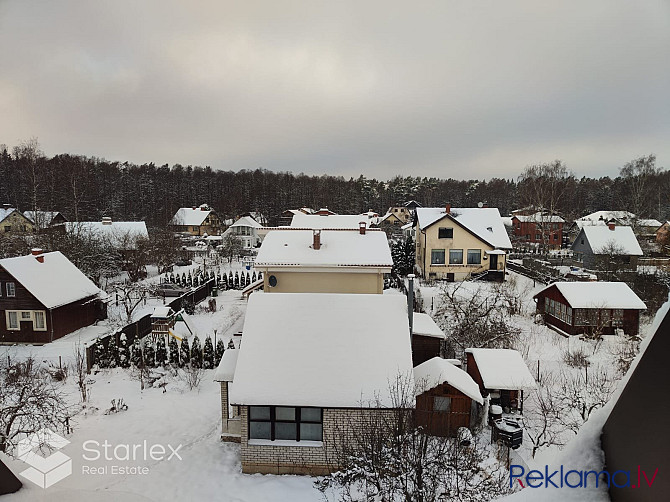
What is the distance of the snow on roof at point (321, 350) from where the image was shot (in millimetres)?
8734

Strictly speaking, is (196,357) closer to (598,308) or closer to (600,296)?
(598,308)

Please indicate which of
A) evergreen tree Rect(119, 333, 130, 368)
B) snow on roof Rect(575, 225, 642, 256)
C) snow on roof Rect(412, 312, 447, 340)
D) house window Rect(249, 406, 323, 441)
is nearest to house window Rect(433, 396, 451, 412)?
house window Rect(249, 406, 323, 441)

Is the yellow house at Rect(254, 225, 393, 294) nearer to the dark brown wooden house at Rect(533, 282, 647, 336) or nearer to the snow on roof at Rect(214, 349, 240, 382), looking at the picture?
the snow on roof at Rect(214, 349, 240, 382)

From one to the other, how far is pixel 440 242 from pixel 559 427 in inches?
769

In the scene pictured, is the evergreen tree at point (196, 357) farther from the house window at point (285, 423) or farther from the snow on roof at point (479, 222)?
the snow on roof at point (479, 222)

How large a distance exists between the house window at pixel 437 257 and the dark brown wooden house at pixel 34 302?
70.2 ft

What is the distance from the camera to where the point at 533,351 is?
1625 centimetres

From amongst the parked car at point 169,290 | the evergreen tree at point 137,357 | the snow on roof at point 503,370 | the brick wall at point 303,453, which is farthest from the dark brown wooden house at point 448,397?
the parked car at point 169,290

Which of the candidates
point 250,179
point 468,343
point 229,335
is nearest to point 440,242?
point 468,343

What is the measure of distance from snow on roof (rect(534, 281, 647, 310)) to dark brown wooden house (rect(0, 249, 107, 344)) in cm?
2169

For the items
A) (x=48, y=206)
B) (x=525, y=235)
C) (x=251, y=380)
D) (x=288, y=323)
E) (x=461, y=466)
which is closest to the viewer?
(x=461, y=466)

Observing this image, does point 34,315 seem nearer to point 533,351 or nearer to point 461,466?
point 461,466

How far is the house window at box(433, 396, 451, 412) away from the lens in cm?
1023

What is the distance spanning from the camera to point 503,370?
11.8 meters
